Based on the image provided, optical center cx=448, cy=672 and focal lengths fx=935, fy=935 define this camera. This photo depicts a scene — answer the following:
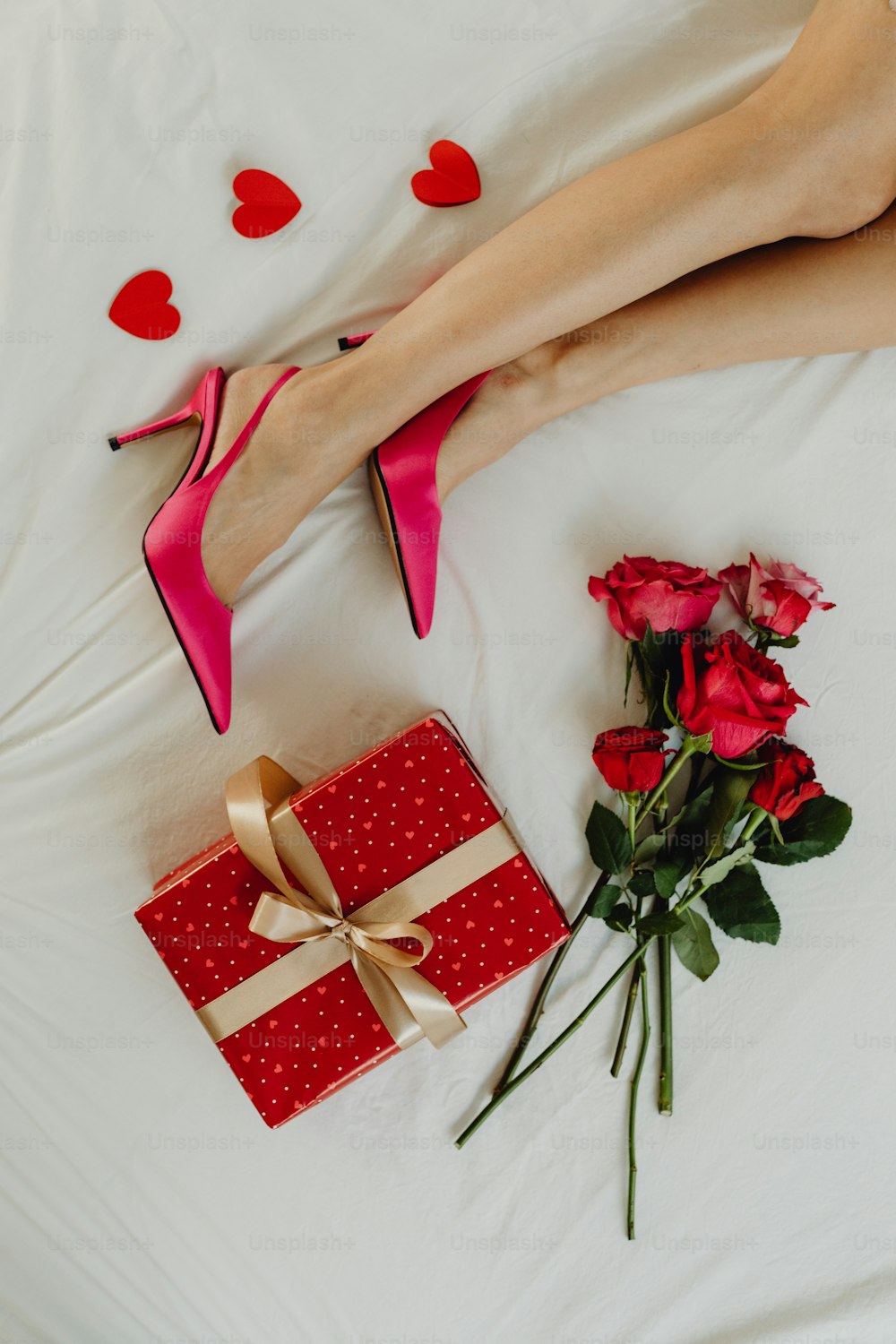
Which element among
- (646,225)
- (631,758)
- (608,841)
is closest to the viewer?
(646,225)

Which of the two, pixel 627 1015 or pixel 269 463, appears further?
pixel 627 1015

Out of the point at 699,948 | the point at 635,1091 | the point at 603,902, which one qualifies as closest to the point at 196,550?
the point at 603,902

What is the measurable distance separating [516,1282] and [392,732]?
70 centimetres

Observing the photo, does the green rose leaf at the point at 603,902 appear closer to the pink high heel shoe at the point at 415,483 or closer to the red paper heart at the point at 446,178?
the pink high heel shoe at the point at 415,483

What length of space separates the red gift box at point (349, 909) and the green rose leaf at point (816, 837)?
261mm

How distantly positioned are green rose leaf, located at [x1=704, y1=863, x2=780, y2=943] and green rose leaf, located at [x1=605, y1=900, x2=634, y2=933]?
98 mm

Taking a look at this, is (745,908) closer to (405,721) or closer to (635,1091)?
(635,1091)

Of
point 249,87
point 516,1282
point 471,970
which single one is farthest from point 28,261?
point 516,1282

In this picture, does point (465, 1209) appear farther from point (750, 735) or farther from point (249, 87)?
point (249, 87)

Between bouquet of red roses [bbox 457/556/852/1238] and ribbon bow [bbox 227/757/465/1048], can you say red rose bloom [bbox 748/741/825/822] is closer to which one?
bouquet of red roses [bbox 457/556/852/1238]

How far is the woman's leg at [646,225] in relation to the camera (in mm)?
862

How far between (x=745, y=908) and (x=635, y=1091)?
277 millimetres

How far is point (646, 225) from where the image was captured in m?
0.87

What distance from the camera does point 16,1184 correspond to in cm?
111
